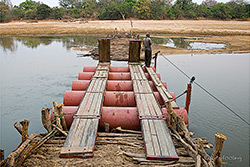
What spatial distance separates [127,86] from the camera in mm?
8453

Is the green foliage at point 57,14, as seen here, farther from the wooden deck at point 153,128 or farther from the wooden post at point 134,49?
the wooden deck at point 153,128

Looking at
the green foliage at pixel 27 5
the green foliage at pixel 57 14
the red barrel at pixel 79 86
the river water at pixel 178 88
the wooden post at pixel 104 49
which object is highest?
the green foliage at pixel 27 5

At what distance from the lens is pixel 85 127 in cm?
512

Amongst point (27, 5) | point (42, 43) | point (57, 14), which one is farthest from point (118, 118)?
point (27, 5)

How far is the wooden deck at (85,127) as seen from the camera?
4.30 metres

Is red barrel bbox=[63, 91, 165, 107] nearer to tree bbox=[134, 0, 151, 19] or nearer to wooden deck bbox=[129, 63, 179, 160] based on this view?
wooden deck bbox=[129, 63, 179, 160]

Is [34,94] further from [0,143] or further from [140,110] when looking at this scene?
[140,110]

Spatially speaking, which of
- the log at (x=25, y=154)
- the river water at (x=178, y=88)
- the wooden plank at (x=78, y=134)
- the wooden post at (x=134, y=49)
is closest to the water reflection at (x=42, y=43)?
the river water at (x=178, y=88)

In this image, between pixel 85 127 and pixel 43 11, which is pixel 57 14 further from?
pixel 85 127

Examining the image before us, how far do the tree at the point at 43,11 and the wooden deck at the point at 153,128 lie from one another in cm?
5845

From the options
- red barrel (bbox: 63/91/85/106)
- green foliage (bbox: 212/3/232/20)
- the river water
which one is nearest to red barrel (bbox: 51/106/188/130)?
red barrel (bbox: 63/91/85/106)

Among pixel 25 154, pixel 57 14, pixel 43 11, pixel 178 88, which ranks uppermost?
pixel 43 11

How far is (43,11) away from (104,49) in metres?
53.7

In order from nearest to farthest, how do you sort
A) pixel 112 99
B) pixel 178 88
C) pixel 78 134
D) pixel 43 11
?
pixel 78 134 < pixel 112 99 < pixel 178 88 < pixel 43 11
